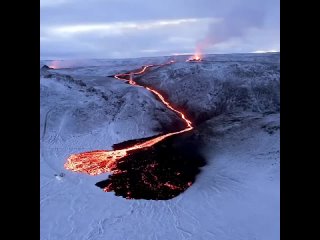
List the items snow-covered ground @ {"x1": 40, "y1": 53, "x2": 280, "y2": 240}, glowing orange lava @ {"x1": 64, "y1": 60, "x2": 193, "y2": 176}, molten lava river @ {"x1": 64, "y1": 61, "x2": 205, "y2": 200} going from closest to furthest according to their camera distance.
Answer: snow-covered ground @ {"x1": 40, "y1": 53, "x2": 280, "y2": 240}, molten lava river @ {"x1": 64, "y1": 61, "x2": 205, "y2": 200}, glowing orange lava @ {"x1": 64, "y1": 60, "x2": 193, "y2": 176}

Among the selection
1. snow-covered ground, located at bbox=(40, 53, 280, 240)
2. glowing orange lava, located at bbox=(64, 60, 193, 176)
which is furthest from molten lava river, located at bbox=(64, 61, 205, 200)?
snow-covered ground, located at bbox=(40, 53, 280, 240)

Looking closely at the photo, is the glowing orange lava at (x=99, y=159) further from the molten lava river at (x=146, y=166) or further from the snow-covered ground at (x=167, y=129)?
the snow-covered ground at (x=167, y=129)

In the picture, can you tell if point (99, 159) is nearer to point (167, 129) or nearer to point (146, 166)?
point (146, 166)

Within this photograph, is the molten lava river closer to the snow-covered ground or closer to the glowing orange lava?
the glowing orange lava

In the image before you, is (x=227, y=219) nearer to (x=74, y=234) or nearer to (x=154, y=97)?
(x=74, y=234)

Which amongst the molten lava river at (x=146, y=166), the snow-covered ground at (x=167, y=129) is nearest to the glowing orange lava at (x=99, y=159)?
the molten lava river at (x=146, y=166)
